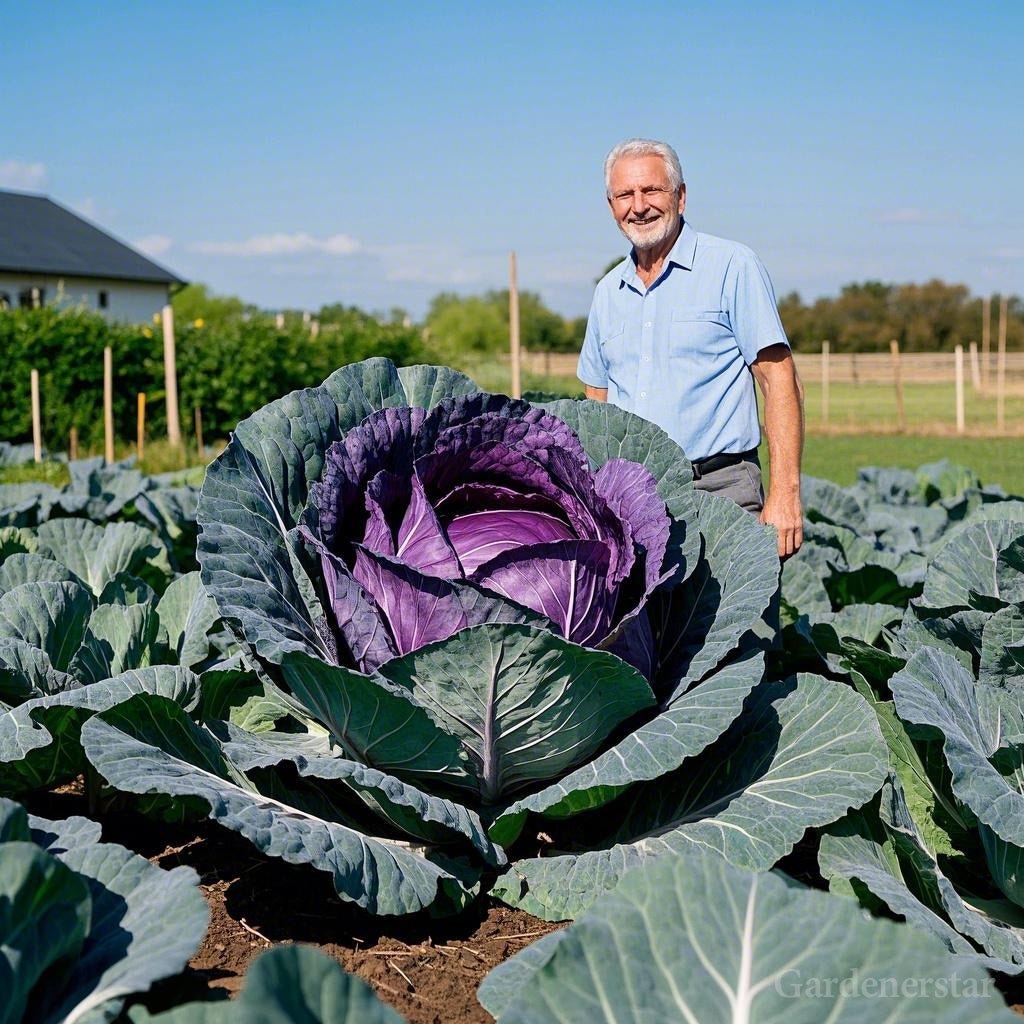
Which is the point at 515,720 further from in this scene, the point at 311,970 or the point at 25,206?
the point at 25,206

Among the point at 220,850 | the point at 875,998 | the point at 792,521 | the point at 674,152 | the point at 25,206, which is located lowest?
the point at 220,850

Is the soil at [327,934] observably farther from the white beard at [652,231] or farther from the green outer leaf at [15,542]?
the white beard at [652,231]

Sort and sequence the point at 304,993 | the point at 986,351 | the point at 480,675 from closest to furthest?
1. the point at 304,993
2. the point at 480,675
3. the point at 986,351

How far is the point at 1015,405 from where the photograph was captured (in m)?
39.4

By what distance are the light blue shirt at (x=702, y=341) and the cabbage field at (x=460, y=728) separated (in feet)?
2.83

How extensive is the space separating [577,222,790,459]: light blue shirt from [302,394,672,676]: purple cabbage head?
120 centimetres

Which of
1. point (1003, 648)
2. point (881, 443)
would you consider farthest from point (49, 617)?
point (881, 443)

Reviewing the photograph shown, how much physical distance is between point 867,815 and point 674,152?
2.37 metres

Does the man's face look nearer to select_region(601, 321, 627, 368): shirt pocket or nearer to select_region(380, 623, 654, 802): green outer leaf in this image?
select_region(601, 321, 627, 368): shirt pocket

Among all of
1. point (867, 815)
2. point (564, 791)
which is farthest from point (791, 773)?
point (564, 791)

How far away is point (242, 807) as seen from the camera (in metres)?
2.13

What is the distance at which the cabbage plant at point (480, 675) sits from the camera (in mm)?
2219

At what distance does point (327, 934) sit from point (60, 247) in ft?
171

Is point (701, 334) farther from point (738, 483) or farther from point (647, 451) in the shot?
point (647, 451)
